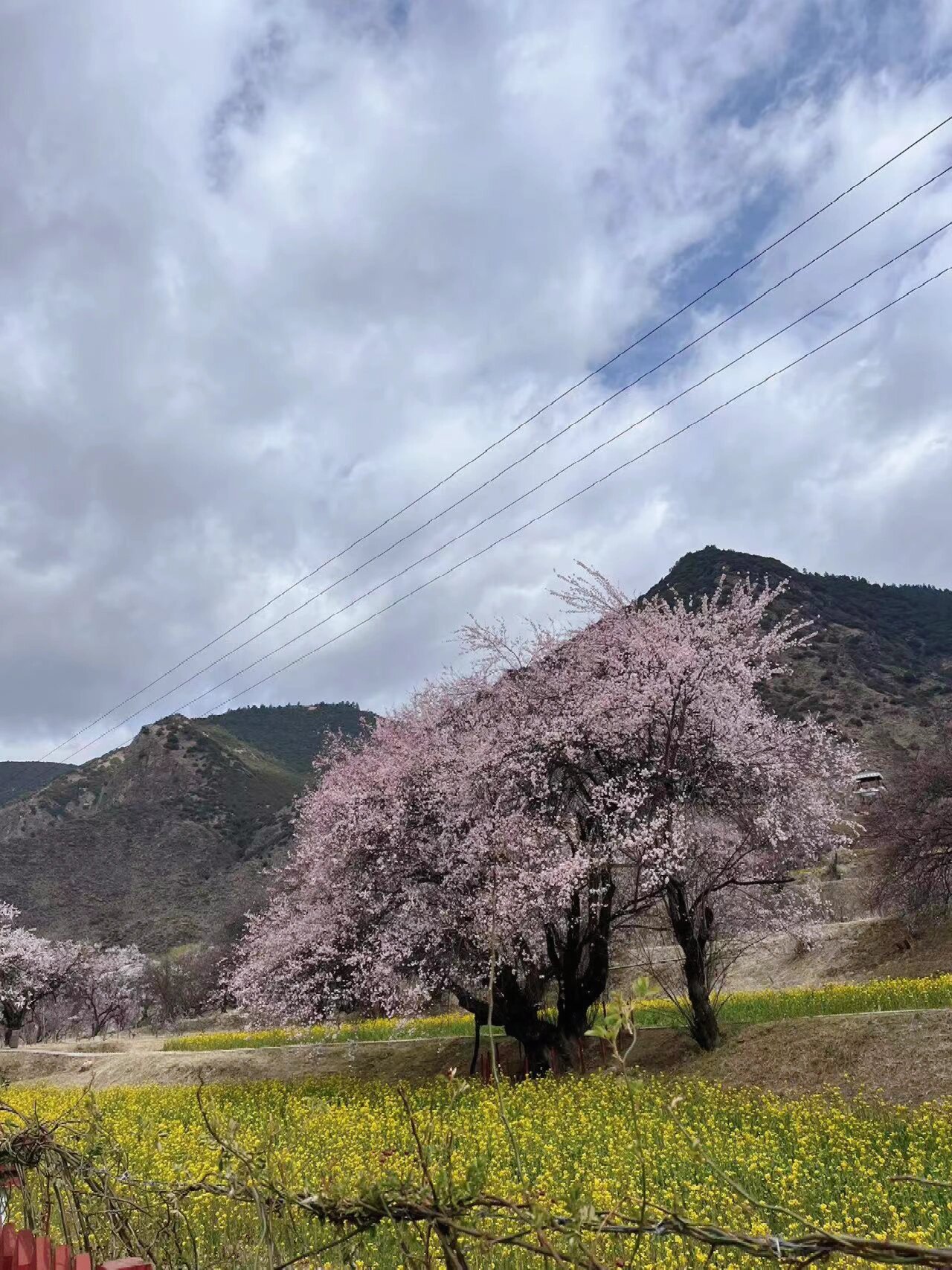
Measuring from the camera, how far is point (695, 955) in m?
14.3

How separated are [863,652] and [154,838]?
236 ft

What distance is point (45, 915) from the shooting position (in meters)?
73.2

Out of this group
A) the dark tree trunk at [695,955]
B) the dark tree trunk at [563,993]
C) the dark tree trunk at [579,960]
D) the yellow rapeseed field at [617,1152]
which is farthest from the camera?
the dark tree trunk at [563,993]

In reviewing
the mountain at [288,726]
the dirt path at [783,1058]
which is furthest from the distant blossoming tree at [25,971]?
the mountain at [288,726]

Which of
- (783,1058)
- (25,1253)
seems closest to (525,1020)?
(783,1058)

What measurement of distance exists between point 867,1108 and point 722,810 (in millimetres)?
5574

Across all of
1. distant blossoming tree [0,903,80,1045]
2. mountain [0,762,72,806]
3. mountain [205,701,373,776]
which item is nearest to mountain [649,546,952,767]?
distant blossoming tree [0,903,80,1045]

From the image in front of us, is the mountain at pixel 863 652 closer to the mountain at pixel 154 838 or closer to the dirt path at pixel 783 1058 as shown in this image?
the dirt path at pixel 783 1058

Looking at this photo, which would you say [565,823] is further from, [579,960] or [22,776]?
[22,776]

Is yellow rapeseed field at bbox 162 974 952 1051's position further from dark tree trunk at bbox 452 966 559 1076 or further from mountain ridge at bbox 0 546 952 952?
mountain ridge at bbox 0 546 952 952

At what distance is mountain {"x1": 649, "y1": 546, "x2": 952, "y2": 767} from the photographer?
59.1m

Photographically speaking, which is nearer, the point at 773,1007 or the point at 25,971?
the point at 773,1007

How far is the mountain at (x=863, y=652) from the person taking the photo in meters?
59.1

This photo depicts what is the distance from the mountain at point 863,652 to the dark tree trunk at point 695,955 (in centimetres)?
2713
